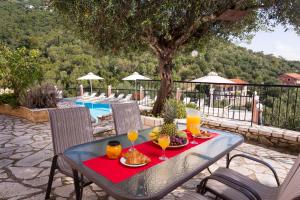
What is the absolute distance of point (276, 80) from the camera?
16.4 metres

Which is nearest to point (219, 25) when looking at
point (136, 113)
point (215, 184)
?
point (136, 113)

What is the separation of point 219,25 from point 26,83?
6.23 metres

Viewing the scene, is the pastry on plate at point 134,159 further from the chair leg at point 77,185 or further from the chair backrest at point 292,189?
the chair backrest at point 292,189

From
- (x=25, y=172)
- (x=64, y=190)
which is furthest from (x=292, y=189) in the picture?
(x=25, y=172)

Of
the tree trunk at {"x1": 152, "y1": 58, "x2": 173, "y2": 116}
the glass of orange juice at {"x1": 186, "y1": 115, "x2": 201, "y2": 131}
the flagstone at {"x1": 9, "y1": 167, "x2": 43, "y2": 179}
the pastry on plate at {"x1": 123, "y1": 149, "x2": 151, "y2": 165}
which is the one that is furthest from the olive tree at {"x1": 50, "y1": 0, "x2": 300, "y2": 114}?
the pastry on plate at {"x1": 123, "y1": 149, "x2": 151, "y2": 165}

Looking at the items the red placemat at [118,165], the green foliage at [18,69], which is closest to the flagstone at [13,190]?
the red placemat at [118,165]

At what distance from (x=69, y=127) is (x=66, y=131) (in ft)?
0.17

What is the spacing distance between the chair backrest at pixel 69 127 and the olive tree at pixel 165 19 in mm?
2507

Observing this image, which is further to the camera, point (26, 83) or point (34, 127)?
point (26, 83)

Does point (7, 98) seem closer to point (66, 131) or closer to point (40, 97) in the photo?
point (40, 97)

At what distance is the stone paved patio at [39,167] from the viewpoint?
2586 mm

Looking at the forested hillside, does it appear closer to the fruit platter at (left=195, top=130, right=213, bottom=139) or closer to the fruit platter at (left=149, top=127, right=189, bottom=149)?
the fruit platter at (left=195, top=130, right=213, bottom=139)

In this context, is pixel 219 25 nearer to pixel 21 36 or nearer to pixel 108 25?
pixel 108 25

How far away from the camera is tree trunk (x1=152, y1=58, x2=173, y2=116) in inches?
239
